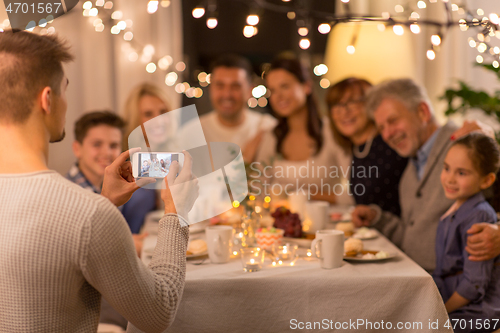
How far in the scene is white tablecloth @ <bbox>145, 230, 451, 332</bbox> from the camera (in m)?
1.10

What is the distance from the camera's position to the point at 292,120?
8.81ft

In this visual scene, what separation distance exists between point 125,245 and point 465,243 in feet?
3.45

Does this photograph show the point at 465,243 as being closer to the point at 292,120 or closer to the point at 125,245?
the point at 125,245

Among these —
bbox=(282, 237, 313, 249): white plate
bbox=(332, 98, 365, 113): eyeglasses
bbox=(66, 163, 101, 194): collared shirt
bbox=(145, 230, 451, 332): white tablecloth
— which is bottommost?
bbox=(145, 230, 451, 332): white tablecloth

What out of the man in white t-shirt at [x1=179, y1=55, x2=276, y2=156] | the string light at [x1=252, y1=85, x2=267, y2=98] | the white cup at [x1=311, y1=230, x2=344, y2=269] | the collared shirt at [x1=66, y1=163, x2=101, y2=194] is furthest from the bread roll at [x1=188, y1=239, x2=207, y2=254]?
the string light at [x1=252, y1=85, x2=267, y2=98]

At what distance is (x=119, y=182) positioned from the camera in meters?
1.05

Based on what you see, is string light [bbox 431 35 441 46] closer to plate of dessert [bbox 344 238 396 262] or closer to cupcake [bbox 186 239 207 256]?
plate of dessert [bbox 344 238 396 262]

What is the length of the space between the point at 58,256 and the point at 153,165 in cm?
36

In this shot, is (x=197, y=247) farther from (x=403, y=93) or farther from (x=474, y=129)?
(x=403, y=93)

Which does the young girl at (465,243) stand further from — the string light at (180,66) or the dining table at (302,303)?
the string light at (180,66)

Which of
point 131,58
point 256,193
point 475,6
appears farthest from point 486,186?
point 131,58

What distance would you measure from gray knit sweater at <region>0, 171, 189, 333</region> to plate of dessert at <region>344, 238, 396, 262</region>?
0.66m

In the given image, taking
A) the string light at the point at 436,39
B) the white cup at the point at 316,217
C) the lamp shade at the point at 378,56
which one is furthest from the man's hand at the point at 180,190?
the lamp shade at the point at 378,56

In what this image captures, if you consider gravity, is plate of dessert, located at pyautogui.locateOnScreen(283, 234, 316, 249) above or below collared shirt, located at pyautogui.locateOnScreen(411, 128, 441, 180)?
below
